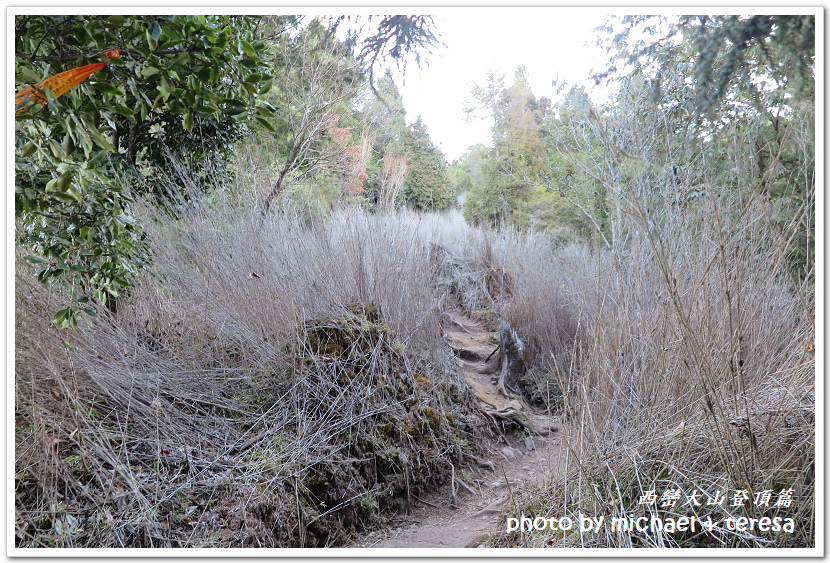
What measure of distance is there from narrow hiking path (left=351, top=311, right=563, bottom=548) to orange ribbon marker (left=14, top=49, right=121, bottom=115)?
1.88 m

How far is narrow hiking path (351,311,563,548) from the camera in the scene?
2225 mm

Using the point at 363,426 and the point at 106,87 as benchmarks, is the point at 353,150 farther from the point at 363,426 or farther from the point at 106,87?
the point at 106,87

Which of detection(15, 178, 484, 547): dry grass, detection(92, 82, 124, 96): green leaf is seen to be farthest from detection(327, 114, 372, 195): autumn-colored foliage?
detection(92, 82, 124, 96): green leaf

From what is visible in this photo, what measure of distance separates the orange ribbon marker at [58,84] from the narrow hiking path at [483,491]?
1.88 m

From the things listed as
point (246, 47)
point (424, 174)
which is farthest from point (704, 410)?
point (424, 174)

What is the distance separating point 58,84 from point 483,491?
2.80 m

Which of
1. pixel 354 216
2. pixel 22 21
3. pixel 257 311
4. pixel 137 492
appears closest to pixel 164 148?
pixel 354 216

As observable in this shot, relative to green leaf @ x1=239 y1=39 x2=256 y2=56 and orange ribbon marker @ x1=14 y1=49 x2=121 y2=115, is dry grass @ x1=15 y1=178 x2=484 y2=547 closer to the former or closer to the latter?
orange ribbon marker @ x1=14 y1=49 x2=121 y2=115

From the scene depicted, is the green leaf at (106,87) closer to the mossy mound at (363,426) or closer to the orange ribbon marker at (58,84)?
the orange ribbon marker at (58,84)

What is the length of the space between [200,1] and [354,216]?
105 inches

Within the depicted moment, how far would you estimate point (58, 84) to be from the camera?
1273mm

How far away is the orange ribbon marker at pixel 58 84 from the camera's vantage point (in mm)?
1242

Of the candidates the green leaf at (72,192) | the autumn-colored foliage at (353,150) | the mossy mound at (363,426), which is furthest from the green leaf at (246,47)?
the autumn-colored foliage at (353,150)

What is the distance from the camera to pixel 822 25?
1.36 m
